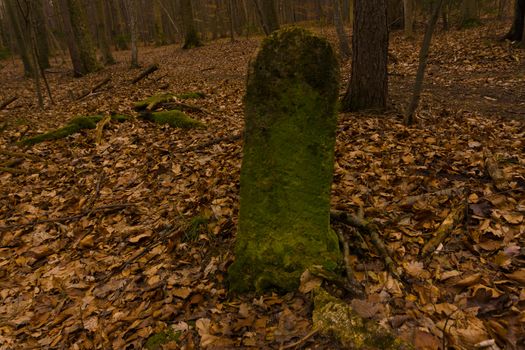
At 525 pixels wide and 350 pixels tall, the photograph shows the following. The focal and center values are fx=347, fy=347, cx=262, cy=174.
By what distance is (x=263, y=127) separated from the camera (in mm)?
2635

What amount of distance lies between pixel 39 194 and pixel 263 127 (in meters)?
4.52

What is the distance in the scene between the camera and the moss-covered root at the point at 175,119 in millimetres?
6824

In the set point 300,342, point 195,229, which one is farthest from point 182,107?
point 300,342

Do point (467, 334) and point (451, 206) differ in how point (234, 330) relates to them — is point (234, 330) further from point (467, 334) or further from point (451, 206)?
point (451, 206)

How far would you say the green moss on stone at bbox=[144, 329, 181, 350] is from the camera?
2.57 m

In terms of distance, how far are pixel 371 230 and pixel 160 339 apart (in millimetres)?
1988

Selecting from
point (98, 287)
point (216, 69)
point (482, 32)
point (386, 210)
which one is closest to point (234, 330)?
point (98, 287)

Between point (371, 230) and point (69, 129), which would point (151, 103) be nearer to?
point (69, 129)

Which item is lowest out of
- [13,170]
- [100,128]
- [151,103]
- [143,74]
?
[13,170]

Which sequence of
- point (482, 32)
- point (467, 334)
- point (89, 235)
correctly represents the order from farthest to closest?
point (482, 32), point (89, 235), point (467, 334)

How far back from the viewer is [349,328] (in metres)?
2.22

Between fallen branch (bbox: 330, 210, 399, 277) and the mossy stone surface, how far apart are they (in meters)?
0.39

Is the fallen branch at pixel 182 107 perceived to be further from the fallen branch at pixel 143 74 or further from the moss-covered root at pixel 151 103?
the fallen branch at pixel 143 74

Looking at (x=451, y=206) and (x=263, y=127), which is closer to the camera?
(x=263, y=127)
